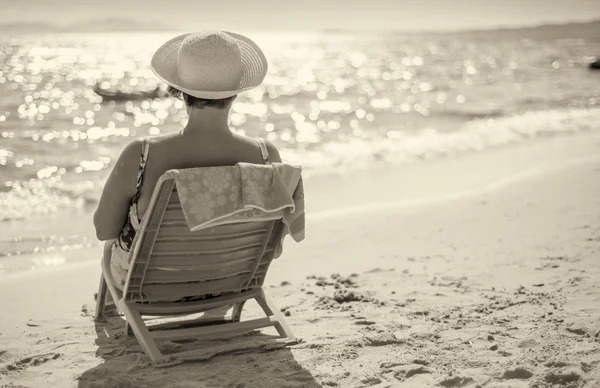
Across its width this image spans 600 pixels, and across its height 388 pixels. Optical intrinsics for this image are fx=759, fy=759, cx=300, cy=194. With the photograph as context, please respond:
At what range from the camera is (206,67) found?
10.7 feet

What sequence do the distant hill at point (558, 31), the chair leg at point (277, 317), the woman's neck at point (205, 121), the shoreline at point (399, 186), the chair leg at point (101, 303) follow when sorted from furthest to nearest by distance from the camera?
1. the distant hill at point (558, 31)
2. the shoreline at point (399, 186)
3. the chair leg at point (101, 303)
4. the chair leg at point (277, 317)
5. the woman's neck at point (205, 121)

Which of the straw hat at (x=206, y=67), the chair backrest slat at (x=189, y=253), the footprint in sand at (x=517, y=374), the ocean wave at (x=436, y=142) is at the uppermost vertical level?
the straw hat at (x=206, y=67)

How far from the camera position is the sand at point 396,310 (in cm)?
343

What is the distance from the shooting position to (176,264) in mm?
3549

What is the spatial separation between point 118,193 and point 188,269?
1.64 feet

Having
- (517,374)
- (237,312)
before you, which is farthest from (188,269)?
(517,374)

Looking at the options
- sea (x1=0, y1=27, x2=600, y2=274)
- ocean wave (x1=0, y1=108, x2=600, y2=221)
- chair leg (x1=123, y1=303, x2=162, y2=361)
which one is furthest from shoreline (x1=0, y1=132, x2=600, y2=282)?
chair leg (x1=123, y1=303, x2=162, y2=361)

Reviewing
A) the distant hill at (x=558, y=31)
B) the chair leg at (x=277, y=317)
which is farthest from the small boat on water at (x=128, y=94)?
the distant hill at (x=558, y=31)

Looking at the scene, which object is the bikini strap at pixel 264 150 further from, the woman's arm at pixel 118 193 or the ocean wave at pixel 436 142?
the ocean wave at pixel 436 142

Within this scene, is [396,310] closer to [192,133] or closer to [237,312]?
[237,312]

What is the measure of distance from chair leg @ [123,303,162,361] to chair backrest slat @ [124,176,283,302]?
0.21ft

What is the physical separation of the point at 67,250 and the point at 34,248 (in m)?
0.33

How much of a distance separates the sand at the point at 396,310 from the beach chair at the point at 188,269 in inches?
4.8

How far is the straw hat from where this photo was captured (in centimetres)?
327
